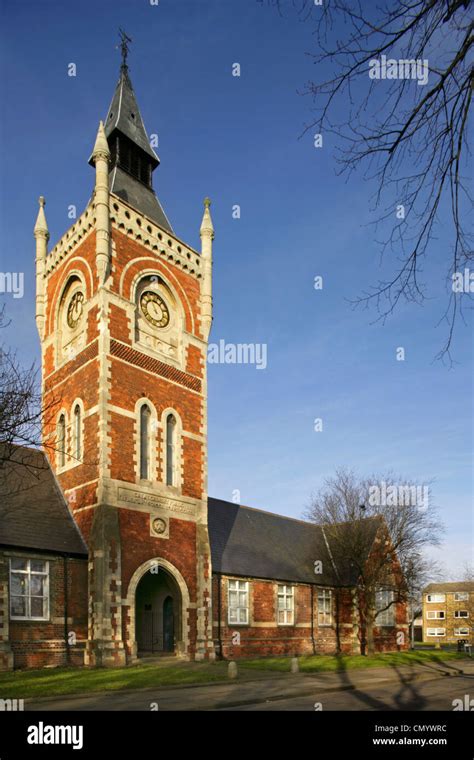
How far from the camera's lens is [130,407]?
26.0 meters

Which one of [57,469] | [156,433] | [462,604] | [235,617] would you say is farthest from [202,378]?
[462,604]

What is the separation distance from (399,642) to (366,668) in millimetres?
19581

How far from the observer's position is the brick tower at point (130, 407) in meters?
24.0

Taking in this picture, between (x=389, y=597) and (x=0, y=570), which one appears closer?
(x=0, y=570)

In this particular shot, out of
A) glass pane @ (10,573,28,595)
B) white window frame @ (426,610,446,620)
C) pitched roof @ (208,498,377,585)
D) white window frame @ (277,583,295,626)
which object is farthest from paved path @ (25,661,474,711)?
white window frame @ (426,610,446,620)

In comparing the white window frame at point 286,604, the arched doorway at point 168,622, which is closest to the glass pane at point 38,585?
the arched doorway at point 168,622

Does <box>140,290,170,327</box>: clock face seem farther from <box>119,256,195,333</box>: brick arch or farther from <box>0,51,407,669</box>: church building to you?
<box>119,256,195,333</box>: brick arch

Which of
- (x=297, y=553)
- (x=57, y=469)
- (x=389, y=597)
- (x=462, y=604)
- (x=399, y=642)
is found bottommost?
(x=462, y=604)

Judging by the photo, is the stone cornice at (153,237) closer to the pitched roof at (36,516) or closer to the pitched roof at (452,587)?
the pitched roof at (36,516)

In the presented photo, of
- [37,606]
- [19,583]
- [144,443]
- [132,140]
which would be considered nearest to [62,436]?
[144,443]
